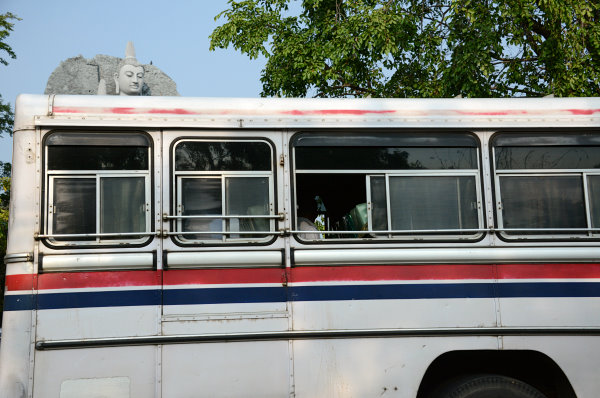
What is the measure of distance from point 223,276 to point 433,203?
1.79 metres

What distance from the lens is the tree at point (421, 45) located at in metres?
9.78

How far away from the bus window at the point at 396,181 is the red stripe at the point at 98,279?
1254 millimetres

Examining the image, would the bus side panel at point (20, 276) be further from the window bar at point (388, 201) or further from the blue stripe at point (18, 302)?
the window bar at point (388, 201)

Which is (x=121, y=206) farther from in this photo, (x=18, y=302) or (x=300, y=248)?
(x=300, y=248)

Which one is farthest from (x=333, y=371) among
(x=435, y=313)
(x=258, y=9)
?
(x=258, y=9)

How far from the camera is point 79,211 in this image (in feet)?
15.1

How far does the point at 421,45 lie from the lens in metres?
11.4

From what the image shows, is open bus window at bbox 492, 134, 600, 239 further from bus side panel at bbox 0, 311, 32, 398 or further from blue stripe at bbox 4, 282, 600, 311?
bus side panel at bbox 0, 311, 32, 398

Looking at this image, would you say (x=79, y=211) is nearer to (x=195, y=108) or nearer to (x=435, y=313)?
(x=195, y=108)

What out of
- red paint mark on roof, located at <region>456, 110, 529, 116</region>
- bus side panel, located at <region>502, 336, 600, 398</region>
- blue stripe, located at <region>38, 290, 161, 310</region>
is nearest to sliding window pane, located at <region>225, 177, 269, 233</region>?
blue stripe, located at <region>38, 290, 161, 310</region>

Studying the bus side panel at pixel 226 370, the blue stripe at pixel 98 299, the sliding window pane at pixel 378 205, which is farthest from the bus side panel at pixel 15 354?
the sliding window pane at pixel 378 205

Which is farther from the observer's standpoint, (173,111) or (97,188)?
(173,111)

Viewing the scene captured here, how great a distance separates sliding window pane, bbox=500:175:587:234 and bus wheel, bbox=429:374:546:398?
4.05 ft

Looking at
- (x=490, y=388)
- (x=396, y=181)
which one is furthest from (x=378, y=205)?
(x=490, y=388)
